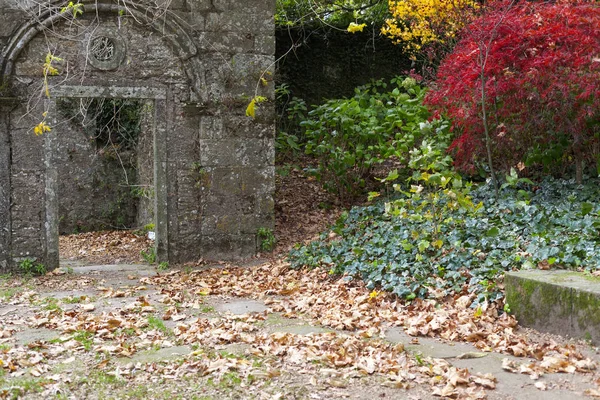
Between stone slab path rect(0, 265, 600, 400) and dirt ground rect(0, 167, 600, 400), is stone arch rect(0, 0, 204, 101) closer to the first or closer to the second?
dirt ground rect(0, 167, 600, 400)

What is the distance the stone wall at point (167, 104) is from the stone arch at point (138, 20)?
11mm

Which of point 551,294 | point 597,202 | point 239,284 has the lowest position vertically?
point 239,284

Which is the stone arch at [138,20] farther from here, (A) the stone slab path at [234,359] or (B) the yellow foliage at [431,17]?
(B) the yellow foliage at [431,17]

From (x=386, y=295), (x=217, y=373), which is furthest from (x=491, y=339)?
(x=217, y=373)

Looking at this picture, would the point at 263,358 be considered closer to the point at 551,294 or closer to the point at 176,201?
the point at 551,294

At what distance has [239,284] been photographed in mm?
6375

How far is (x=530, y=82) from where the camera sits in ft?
21.0

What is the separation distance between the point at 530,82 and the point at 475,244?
196cm

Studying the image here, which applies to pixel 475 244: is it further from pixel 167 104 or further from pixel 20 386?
pixel 167 104

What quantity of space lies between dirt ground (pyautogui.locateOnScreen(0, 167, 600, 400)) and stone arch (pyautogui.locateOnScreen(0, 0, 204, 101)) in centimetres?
240

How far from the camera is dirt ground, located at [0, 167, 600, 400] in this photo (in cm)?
347

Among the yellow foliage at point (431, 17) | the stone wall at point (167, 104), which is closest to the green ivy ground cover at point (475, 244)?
the stone wall at point (167, 104)

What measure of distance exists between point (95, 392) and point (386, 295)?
8.44ft

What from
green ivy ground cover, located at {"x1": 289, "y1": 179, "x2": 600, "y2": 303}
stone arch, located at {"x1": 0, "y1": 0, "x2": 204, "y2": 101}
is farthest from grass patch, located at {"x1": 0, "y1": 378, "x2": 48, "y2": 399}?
stone arch, located at {"x1": 0, "y1": 0, "x2": 204, "y2": 101}
